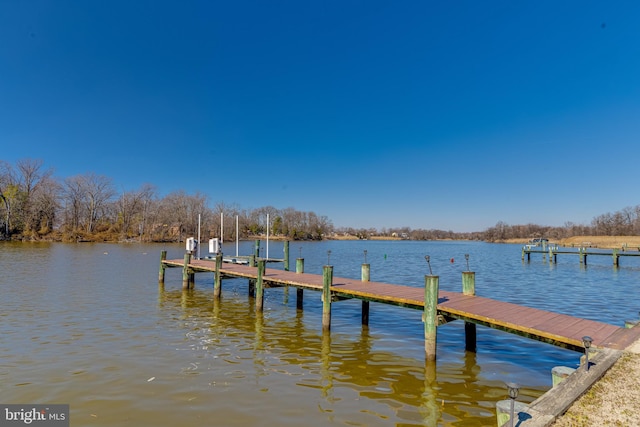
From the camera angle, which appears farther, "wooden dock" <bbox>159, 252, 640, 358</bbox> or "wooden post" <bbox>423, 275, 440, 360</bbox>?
"wooden post" <bbox>423, 275, 440, 360</bbox>

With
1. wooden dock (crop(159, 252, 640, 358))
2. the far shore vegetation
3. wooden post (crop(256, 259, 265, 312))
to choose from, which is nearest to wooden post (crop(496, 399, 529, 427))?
wooden dock (crop(159, 252, 640, 358))

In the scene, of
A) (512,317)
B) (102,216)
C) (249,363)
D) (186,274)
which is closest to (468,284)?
(512,317)

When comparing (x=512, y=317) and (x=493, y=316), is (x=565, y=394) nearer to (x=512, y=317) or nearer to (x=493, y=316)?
(x=493, y=316)

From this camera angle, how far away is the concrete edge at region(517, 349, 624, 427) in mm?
4027

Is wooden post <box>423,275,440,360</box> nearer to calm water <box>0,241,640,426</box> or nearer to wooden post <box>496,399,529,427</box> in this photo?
calm water <box>0,241,640,426</box>

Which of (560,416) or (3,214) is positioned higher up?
(3,214)

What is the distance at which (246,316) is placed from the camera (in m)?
14.2

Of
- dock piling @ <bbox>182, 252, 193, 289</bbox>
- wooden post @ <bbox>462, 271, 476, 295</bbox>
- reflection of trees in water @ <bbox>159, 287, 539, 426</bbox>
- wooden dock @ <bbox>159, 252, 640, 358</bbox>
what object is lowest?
reflection of trees in water @ <bbox>159, 287, 539, 426</bbox>

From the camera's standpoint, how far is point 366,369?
861 centimetres

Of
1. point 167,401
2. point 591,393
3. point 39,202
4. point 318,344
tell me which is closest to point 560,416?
point 591,393

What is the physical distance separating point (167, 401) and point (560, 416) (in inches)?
252

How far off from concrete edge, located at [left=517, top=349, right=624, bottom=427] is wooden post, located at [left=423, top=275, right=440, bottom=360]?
3.41m

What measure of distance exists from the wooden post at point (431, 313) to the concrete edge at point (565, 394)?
3.41m

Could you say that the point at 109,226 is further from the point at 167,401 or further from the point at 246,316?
the point at 167,401
